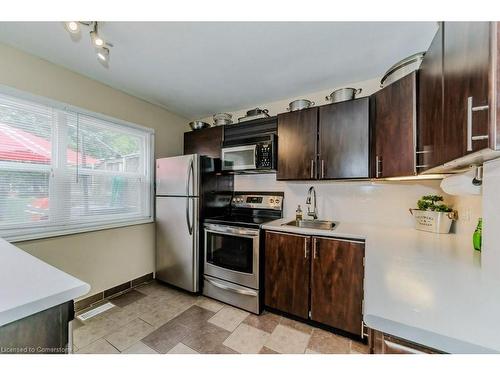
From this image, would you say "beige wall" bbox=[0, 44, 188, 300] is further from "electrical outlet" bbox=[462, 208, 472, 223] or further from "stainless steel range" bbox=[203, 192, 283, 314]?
"electrical outlet" bbox=[462, 208, 472, 223]

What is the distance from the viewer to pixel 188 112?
10.2 feet

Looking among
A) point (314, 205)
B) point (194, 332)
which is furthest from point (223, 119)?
point (194, 332)

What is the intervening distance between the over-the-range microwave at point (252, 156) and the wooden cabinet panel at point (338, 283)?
1022 mm

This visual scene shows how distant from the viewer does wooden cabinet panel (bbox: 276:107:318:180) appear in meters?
2.15

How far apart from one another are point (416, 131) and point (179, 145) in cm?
291

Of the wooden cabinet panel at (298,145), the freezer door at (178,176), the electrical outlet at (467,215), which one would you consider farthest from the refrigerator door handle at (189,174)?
the electrical outlet at (467,215)

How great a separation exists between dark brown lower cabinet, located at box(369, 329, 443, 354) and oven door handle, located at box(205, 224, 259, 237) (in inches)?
56.8

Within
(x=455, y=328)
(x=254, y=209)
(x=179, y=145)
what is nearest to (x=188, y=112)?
(x=179, y=145)

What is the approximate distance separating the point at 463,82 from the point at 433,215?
4.56ft

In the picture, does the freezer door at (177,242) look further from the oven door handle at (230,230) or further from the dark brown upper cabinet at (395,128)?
the dark brown upper cabinet at (395,128)

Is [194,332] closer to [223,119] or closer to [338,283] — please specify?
[338,283]

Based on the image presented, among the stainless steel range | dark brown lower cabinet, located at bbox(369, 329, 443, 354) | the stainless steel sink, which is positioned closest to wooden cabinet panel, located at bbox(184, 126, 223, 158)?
the stainless steel range

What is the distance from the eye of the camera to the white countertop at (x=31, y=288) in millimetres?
587
